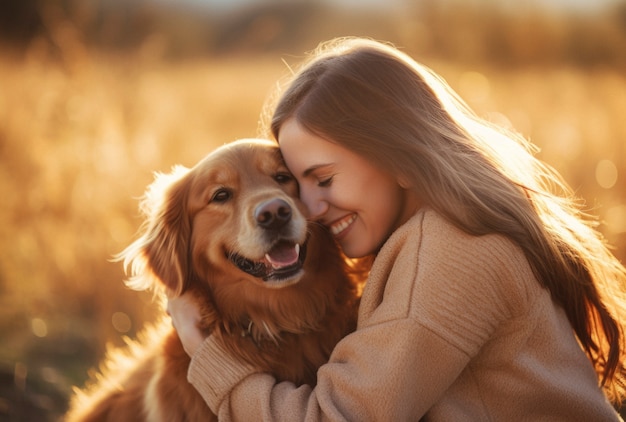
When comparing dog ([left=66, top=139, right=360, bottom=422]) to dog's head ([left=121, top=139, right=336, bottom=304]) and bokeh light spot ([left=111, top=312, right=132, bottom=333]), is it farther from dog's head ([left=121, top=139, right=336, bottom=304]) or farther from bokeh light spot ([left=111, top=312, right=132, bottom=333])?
bokeh light spot ([left=111, top=312, right=132, bottom=333])

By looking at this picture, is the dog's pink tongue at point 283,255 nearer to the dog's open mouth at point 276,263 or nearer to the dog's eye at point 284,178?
the dog's open mouth at point 276,263

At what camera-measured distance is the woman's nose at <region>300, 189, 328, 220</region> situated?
269 cm

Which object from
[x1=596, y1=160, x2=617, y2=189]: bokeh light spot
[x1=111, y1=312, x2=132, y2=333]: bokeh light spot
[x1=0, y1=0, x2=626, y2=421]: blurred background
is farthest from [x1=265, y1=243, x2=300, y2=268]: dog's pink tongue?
[x1=596, y1=160, x2=617, y2=189]: bokeh light spot

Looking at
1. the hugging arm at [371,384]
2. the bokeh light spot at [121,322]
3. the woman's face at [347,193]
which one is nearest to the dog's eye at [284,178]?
the woman's face at [347,193]

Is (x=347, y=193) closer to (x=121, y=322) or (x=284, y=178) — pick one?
(x=284, y=178)

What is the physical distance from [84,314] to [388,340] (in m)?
3.29

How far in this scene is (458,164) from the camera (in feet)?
8.06

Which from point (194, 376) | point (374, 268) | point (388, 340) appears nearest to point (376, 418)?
point (388, 340)

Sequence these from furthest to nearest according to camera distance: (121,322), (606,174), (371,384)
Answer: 1. (606,174)
2. (121,322)
3. (371,384)

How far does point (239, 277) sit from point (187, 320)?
28cm

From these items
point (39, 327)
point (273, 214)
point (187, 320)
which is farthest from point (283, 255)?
point (39, 327)

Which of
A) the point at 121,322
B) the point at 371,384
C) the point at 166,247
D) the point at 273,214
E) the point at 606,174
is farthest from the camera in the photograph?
the point at 606,174

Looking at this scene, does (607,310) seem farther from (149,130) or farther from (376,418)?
(149,130)

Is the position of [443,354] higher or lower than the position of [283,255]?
lower
